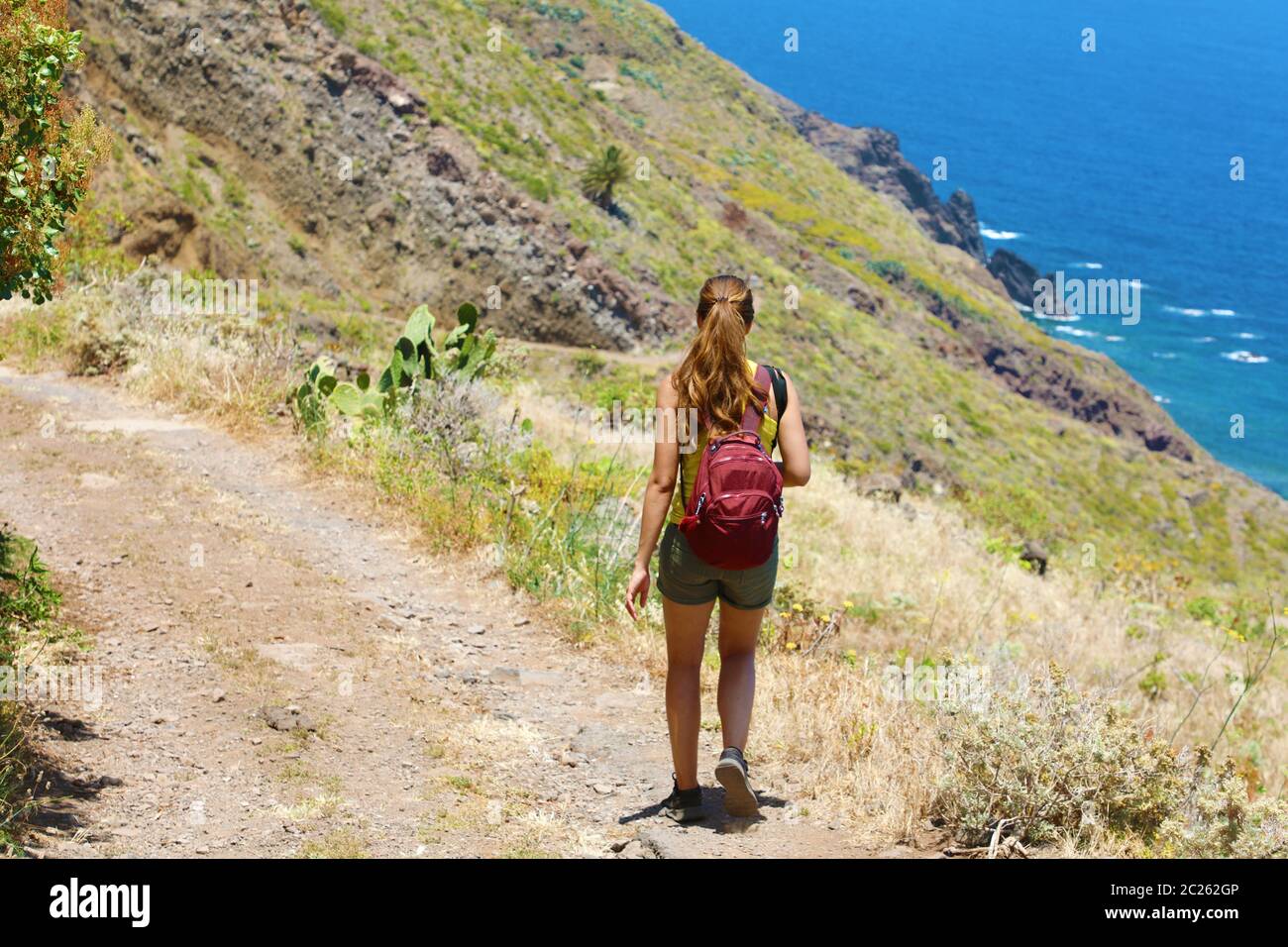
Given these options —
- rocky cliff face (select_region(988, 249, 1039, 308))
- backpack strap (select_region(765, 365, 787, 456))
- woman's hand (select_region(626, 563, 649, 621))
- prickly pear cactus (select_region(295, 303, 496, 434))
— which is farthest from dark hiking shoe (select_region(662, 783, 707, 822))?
rocky cliff face (select_region(988, 249, 1039, 308))

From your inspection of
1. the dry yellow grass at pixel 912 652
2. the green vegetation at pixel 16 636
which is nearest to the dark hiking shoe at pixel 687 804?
the dry yellow grass at pixel 912 652

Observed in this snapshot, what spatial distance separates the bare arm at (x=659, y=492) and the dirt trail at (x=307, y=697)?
3.28 feet

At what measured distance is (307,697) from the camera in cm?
584

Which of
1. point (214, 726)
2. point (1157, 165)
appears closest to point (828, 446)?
point (214, 726)

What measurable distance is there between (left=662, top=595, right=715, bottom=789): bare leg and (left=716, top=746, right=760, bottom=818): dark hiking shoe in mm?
141

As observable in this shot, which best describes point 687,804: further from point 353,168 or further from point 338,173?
point 338,173

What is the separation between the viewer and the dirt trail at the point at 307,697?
459 cm

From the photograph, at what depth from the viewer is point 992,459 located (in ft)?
134

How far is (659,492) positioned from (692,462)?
16 centimetres

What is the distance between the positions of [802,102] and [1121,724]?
7102 inches

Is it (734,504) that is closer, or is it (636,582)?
(734,504)

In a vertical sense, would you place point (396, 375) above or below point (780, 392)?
above

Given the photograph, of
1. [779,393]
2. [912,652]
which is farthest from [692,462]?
[912,652]

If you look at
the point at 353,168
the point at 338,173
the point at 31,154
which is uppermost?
the point at 353,168
